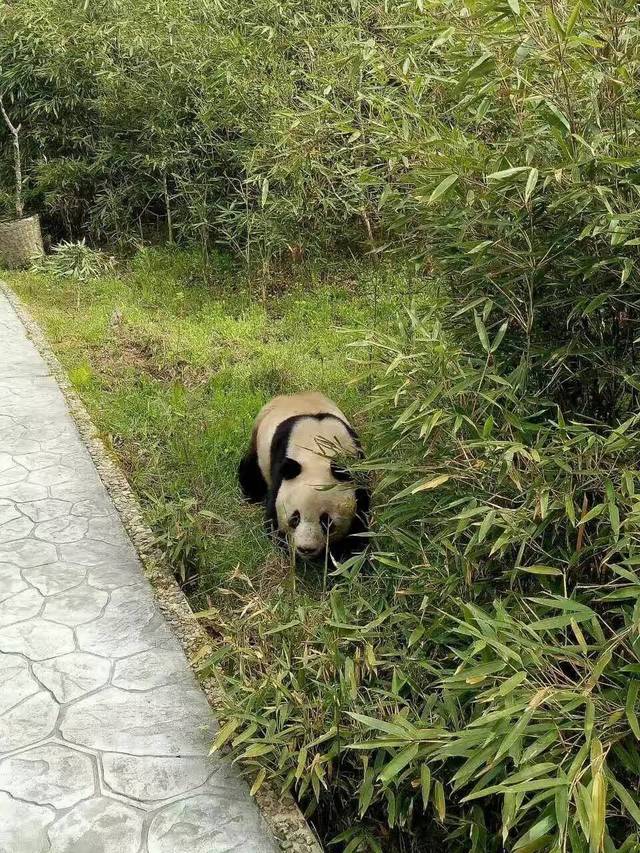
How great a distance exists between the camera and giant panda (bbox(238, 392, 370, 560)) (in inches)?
152

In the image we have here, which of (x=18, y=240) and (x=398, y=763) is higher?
(x=398, y=763)

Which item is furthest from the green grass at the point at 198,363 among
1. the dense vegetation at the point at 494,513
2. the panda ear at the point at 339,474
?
the dense vegetation at the point at 494,513

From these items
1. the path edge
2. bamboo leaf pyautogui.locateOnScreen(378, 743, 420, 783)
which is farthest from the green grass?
bamboo leaf pyautogui.locateOnScreen(378, 743, 420, 783)

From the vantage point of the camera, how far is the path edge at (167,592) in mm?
2408

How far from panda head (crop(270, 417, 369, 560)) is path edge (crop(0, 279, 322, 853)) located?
0.62 m

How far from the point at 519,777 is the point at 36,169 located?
11543 millimetres

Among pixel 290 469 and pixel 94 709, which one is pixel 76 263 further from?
pixel 94 709

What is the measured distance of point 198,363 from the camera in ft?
21.7

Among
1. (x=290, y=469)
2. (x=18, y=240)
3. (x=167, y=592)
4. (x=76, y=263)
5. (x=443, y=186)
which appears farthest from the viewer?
(x=18, y=240)

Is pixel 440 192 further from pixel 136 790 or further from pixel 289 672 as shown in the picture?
pixel 136 790

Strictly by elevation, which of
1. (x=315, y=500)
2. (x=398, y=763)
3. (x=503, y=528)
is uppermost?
(x=503, y=528)

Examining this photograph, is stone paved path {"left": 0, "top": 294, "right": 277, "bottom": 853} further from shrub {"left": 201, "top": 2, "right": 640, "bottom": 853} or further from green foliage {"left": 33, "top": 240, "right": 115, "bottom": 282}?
green foliage {"left": 33, "top": 240, "right": 115, "bottom": 282}

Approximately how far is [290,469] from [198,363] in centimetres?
289

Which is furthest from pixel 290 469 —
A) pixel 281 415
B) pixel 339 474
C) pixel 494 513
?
pixel 494 513
